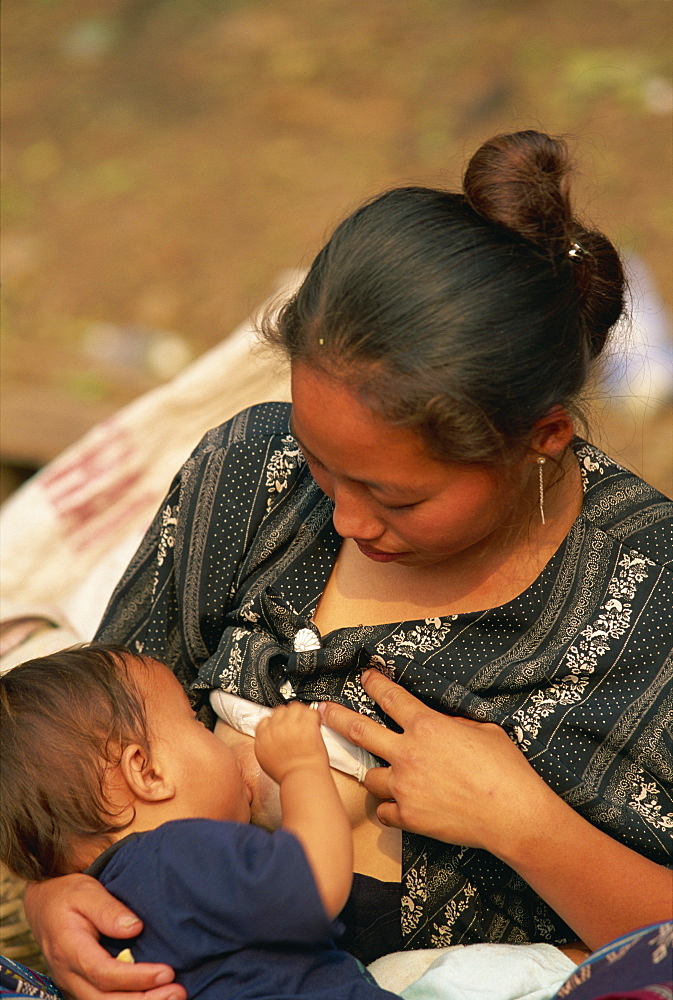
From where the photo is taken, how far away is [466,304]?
1680 mm

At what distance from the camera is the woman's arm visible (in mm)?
1729

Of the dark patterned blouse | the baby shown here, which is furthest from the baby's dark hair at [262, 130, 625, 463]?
the baby

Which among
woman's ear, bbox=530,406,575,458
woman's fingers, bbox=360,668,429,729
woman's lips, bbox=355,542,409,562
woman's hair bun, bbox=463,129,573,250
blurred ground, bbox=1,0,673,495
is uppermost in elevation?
blurred ground, bbox=1,0,673,495

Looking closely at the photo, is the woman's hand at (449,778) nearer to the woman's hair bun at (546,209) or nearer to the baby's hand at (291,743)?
the baby's hand at (291,743)

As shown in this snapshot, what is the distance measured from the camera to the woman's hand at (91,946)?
62.5 inches

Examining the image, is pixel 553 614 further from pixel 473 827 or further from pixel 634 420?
pixel 634 420

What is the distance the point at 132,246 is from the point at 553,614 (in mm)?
4695

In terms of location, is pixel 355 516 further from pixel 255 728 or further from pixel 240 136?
pixel 240 136

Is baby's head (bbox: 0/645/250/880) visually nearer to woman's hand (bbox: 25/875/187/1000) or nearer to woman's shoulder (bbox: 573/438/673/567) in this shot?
woman's hand (bbox: 25/875/187/1000)

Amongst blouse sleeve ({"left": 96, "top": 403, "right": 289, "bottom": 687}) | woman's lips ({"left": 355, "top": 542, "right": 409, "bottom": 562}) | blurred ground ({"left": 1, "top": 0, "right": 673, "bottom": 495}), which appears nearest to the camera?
woman's lips ({"left": 355, "top": 542, "right": 409, "bottom": 562})

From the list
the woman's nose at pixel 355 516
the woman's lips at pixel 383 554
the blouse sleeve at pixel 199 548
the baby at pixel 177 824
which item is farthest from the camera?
the blouse sleeve at pixel 199 548

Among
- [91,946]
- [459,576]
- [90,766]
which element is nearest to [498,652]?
[459,576]

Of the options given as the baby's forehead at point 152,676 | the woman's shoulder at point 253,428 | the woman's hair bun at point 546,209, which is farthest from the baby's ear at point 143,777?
the woman's hair bun at point 546,209

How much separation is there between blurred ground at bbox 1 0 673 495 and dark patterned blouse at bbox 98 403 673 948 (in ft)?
7.07
